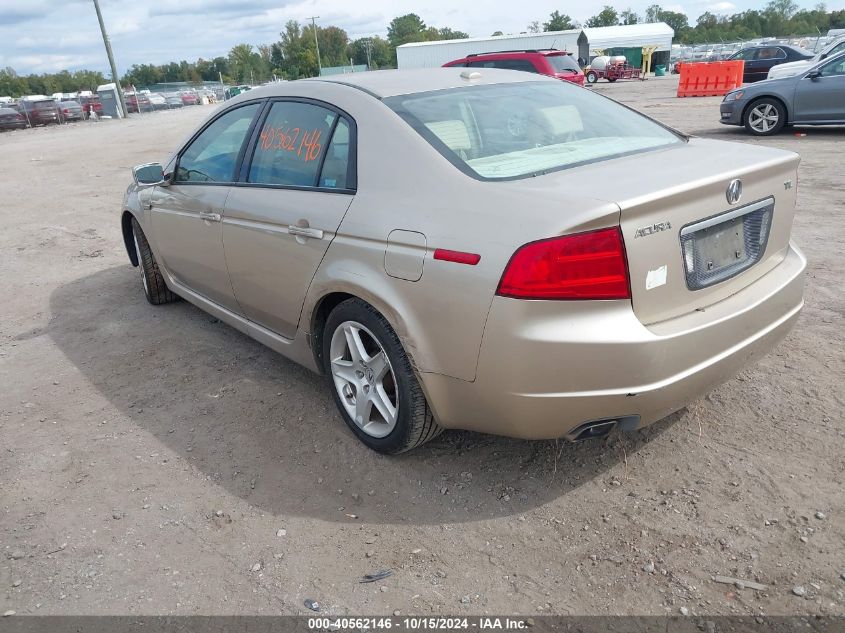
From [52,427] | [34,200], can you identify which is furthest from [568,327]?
[34,200]

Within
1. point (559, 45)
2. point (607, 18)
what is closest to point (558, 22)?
point (607, 18)

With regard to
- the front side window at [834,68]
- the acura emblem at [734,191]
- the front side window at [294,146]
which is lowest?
the front side window at [834,68]

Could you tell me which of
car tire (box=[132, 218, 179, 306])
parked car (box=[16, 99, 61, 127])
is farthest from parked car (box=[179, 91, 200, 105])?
car tire (box=[132, 218, 179, 306])

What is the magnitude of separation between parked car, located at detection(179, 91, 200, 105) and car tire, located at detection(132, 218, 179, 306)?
158 feet

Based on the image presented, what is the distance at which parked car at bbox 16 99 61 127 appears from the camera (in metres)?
34.0

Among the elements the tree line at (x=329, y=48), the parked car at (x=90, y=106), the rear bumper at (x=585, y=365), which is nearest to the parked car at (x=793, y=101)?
the rear bumper at (x=585, y=365)

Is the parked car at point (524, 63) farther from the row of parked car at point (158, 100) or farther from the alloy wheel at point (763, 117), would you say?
the row of parked car at point (158, 100)

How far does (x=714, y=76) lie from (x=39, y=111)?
32.0 m

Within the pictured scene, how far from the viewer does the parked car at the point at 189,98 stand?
160ft

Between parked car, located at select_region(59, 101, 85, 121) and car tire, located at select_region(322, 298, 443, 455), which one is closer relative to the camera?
car tire, located at select_region(322, 298, 443, 455)

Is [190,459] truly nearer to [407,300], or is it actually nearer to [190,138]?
[407,300]

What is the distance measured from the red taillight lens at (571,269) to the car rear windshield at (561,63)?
16.5 m

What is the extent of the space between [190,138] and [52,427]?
200cm

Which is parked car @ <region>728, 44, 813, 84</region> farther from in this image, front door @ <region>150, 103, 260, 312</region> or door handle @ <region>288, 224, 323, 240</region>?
door handle @ <region>288, 224, 323, 240</region>
